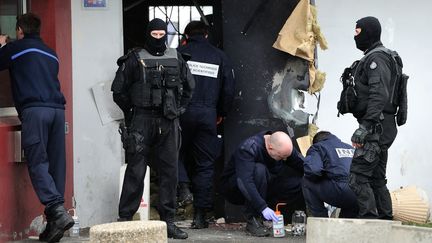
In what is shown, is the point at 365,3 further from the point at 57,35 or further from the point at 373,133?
the point at 57,35

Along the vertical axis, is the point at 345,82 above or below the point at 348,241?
above

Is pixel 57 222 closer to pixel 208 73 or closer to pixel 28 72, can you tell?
pixel 28 72

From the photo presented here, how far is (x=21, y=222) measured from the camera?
807cm

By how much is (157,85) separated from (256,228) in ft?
5.27

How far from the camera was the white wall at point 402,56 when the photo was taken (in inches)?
382

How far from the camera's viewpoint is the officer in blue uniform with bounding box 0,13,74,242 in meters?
7.77

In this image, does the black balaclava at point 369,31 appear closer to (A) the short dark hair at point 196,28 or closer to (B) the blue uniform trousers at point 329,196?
(B) the blue uniform trousers at point 329,196

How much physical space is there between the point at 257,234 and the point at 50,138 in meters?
2.05

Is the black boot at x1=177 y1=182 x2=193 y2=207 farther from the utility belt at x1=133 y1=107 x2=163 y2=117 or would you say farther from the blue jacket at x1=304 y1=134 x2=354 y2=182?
the blue jacket at x1=304 y1=134 x2=354 y2=182

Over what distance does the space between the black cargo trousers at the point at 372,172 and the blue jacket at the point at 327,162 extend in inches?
13.2

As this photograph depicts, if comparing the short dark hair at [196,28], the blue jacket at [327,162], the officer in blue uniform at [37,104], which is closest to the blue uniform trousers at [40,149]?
the officer in blue uniform at [37,104]

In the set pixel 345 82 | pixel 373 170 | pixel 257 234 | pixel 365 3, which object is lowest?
pixel 257 234

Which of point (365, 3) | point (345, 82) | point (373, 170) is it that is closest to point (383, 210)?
point (373, 170)

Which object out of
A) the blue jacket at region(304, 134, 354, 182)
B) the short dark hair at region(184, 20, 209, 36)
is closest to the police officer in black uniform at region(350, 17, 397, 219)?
the blue jacket at region(304, 134, 354, 182)
